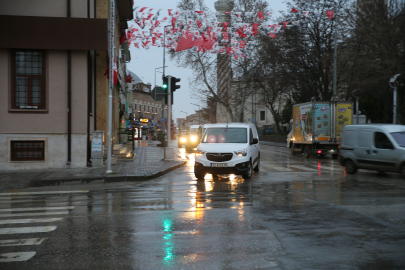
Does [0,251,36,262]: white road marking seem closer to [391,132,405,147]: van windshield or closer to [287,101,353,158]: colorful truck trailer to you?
[391,132,405,147]: van windshield

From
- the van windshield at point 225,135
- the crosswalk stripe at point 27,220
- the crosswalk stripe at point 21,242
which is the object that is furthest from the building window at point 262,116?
the crosswalk stripe at point 21,242

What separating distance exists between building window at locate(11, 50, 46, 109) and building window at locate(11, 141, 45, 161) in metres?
1.38

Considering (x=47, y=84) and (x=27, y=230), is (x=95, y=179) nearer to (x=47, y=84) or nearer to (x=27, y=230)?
(x=47, y=84)

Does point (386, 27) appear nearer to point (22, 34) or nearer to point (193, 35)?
point (193, 35)

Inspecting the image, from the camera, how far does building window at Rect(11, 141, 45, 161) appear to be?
1605cm

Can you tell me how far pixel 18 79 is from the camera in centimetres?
1633

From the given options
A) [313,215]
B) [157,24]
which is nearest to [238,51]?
[157,24]

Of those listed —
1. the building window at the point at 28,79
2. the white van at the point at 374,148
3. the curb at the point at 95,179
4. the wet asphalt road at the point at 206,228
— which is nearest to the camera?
the wet asphalt road at the point at 206,228

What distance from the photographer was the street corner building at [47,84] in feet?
52.3

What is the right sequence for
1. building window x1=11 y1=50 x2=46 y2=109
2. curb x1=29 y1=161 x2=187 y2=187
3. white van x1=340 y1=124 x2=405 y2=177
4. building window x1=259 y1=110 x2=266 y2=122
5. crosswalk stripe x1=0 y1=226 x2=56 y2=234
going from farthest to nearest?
building window x1=259 y1=110 x2=266 y2=122
building window x1=11 y1=50 x2=46 y2=109
white van x1=340 y1=124 x2=405 y2=177
curb x1=29 y1=161 x2=187 y2=187
crosswalk stripe x1=0 y1=226 x2=56 y2=234

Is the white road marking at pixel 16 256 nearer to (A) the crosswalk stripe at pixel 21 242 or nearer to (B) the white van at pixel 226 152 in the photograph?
(A) the crosswalk stripe at pixel 21 242

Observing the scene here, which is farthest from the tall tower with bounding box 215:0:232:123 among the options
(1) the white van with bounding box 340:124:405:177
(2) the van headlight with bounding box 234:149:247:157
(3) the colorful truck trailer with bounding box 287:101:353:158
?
(2) the van headlight with bounding box 234:149:247:157

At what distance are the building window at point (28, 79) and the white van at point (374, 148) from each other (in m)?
11.6

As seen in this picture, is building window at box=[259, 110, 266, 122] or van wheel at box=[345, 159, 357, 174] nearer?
van wheel at box=[345, 159, 357, 174]
